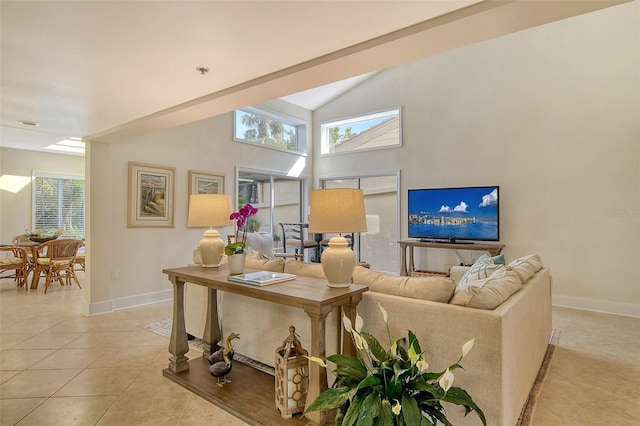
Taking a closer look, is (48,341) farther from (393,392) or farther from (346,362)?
(393,392)

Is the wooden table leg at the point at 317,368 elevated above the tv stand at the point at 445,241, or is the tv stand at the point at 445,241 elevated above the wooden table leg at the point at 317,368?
the tv stand at the point at 445,241

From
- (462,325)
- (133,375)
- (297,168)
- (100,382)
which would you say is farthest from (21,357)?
(297,168)

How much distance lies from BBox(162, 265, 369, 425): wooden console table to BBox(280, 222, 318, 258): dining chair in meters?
3.54

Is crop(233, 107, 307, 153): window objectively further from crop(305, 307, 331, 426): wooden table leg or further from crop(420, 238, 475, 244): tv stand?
crop(305, 307, 331, 426): wooden table leg

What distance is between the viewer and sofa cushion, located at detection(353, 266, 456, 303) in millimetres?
1836

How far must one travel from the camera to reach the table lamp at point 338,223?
1.94 meters

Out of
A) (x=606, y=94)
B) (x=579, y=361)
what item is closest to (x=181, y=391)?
(x=579, y=361)

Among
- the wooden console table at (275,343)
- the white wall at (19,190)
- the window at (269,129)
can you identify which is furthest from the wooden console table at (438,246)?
the white wall at (19,190)

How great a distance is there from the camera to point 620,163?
417 cm

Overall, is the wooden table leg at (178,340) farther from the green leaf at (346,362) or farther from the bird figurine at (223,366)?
the green leaf at (346,362)

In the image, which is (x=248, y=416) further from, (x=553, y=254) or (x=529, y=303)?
(x=553, y=254)

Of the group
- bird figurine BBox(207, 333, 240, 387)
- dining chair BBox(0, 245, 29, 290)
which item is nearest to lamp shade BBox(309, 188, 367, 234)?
bird figurine BBox(207, 333, 240, 387)

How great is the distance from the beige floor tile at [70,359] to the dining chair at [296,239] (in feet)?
12.2

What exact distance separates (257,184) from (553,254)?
498cm
